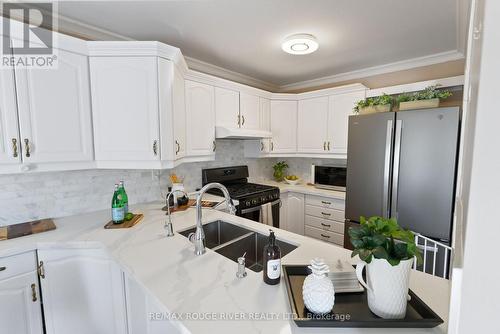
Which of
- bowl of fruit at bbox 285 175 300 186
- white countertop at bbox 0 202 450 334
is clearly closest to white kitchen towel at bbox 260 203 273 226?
bowl of fruit at bbox 285 175 300 186

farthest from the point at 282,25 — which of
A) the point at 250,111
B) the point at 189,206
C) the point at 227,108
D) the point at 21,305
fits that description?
the point at 21,305

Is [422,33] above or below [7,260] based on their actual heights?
above

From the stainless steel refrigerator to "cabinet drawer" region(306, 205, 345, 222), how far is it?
435mm

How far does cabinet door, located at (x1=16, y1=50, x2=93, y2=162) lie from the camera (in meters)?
1.47

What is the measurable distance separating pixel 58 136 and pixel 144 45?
0.89 metres

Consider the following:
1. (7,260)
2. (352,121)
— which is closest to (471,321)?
(7,260)

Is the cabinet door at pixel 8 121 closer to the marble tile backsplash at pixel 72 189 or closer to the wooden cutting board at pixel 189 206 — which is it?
the marble tile backsplash at pixel 72 189

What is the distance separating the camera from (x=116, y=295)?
143cm

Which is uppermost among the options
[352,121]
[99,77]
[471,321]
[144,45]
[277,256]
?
[144,45]

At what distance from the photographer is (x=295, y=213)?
10.7 ft

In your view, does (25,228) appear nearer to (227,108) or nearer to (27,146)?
(27,146)

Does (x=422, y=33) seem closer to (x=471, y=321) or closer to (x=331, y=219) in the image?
(x=331, y=219)

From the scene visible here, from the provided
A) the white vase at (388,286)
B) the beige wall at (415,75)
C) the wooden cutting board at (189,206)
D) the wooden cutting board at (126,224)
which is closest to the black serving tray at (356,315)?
the white vase at (388,286)

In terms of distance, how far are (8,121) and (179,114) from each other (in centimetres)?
110
